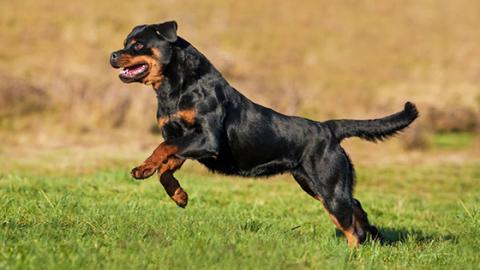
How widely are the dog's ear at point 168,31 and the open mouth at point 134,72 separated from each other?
12.8 inches

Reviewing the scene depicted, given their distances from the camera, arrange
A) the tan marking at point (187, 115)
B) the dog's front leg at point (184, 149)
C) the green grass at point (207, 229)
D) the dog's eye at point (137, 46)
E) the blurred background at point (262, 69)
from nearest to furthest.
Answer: the green grass at point (207, 229), the dog's front leg at point (184, 149), the tan marking at point (187, 115), the dog's eye at point (137, 46), the blurred background at point (262, 69)

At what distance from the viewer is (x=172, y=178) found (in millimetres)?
7367

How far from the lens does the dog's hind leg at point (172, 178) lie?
714cm

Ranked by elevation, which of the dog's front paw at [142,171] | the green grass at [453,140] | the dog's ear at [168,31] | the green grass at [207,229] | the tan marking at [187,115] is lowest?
the green grass at [207,229]

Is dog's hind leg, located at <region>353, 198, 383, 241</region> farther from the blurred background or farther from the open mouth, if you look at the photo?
the blurred background

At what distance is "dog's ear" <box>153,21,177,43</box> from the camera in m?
7.33

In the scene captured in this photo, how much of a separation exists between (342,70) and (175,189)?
30.5m

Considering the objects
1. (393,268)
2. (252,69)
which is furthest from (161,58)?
(252,69)

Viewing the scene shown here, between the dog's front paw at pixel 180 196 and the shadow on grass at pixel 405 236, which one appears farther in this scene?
the shadow on grass at pixel 405 236

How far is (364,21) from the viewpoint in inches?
1774

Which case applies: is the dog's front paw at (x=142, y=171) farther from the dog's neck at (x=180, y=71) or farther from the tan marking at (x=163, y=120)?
the dog's neck at (x=180, y=71)

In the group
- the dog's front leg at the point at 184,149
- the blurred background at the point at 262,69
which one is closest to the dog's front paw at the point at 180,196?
the dog's front leg at the point at 184,149

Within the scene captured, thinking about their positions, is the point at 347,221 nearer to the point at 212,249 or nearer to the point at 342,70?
the point at 212,249

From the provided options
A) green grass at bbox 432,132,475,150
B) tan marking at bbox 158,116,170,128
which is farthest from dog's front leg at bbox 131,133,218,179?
green grass at bbox 432,132,475,150
